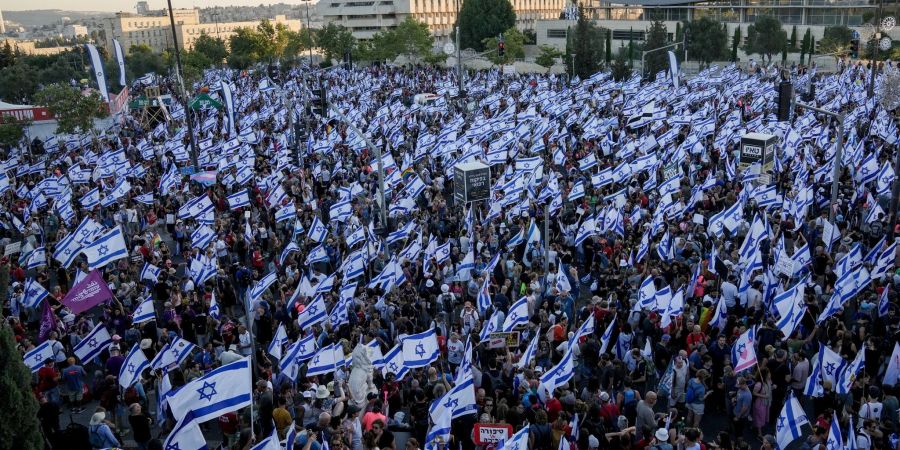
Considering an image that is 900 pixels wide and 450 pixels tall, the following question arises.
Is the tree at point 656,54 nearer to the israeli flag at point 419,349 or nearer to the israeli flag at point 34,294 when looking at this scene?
Answer: the israeli flag at point 34,294

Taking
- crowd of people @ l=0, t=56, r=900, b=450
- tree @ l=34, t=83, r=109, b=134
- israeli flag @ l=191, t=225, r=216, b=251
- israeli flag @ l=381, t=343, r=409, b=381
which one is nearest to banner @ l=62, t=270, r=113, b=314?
crowd of people @ l=0, t=56, r=900, b=450

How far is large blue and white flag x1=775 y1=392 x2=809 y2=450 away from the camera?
33.4 ft

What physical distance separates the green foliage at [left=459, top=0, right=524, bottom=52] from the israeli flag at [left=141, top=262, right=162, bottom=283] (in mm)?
74793

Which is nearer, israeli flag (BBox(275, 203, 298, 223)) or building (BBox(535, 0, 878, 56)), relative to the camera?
israeli flag (BBox(275, 203, 298, 223))

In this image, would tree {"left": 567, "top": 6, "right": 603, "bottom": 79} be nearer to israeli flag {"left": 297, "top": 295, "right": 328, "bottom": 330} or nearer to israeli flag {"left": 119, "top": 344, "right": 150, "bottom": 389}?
israeli flag {"left": 297, "top": 295, "right": 328, "bottom": 330}

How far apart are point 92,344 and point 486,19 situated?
265ft

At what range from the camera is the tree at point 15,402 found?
9750mm

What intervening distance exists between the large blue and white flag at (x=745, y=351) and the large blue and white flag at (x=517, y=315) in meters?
3.63

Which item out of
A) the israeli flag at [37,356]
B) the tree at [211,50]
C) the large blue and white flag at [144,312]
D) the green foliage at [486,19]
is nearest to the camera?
the israeli flag at [37,356]

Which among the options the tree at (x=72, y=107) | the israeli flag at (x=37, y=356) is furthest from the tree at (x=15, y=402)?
the tree at (x=72, y=107)

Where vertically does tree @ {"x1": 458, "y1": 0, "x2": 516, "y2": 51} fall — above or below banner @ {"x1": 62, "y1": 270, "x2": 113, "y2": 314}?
above

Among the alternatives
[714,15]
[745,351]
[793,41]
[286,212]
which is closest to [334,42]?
[714,15]

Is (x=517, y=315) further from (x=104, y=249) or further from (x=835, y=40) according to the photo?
(x=835, y=40)

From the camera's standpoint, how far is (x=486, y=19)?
90500mm
